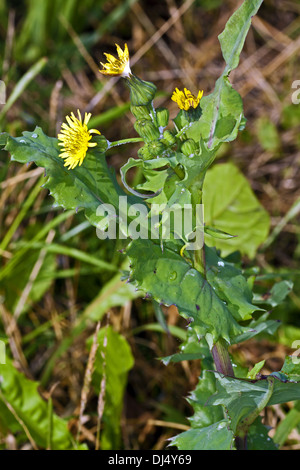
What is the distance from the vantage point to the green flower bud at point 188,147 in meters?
1.30

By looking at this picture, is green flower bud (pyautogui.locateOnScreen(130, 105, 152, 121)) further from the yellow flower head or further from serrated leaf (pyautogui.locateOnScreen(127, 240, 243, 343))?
serrated leaf (pyautogui.locateOnScreen(127, 240, 243, 343))

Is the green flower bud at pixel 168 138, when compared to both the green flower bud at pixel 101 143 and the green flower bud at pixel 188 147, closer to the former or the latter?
the green flower bud at pixel 188 147

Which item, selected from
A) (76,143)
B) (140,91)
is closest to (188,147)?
(140,91)

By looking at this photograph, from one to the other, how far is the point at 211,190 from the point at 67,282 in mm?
867

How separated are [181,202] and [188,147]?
0.49ft

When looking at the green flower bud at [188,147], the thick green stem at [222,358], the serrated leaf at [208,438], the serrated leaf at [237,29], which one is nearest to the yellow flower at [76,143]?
the green flower bud at [188,147]

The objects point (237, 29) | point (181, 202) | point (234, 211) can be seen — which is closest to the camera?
point (181, 202)

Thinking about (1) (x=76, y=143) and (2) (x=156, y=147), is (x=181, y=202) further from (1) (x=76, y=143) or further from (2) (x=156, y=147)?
(1) (x=76, y=143)

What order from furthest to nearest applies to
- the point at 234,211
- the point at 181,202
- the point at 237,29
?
the point at 234,211
the point at 237,29
the point at 181,202

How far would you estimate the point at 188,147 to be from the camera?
4.25 ft

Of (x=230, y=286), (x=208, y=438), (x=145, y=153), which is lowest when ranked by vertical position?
(x=208, y=438)

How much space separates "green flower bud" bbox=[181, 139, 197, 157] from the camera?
1.30 m

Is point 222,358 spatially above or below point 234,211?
below
